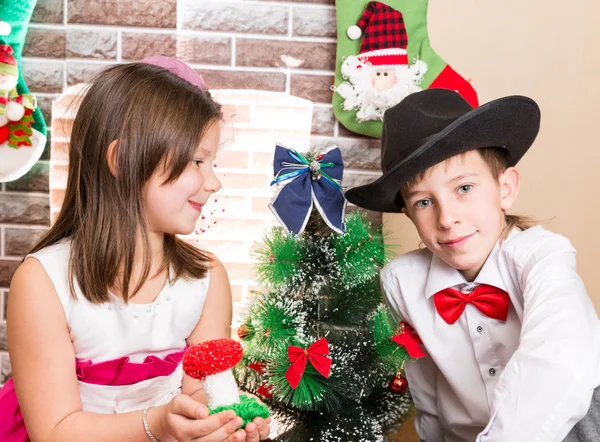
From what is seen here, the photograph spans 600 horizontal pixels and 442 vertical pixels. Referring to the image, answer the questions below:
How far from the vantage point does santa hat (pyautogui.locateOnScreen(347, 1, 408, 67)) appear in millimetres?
1987

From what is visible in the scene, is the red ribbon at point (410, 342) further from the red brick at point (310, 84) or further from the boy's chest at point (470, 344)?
the red brick at point (310, 84)

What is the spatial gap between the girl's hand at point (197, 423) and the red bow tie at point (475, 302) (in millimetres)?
603

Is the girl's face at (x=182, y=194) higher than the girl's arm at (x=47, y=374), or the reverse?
the girl's face at (x=182, y=194)

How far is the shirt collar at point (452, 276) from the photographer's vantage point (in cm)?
135

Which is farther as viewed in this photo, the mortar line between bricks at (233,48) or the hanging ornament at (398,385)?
the mortar line between bricks at (233,48)

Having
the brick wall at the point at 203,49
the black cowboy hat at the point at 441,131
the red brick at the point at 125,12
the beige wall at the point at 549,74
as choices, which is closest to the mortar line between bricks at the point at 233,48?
the brick wall at the point at 203,49

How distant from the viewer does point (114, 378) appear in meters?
1.33

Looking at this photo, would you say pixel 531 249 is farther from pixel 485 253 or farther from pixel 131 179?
pixel 131 179

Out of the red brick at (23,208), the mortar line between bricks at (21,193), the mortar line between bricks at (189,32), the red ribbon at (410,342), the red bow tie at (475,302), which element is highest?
the mortar line between bricks at (189,32)

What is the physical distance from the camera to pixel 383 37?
1989 mm

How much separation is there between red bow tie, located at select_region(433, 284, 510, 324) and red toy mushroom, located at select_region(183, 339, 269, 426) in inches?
21.8

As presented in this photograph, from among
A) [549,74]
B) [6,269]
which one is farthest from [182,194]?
[549,74]

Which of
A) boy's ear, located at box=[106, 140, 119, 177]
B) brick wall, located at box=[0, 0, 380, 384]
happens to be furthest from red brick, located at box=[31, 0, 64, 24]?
boy's ear, located at box=[106, 140, 119, 177]

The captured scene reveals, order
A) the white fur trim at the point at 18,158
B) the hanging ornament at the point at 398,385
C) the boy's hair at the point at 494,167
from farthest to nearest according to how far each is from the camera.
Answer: the white fur trim at the point at 18,158 → the hanging ornament at the point at 398,385 → the boy's hair at the point at 494,167
